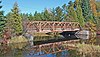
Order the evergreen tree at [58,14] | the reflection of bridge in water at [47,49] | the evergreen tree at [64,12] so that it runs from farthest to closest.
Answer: the evergreen tree at [58,14] < the evergreen tree at [64,12] < the reflection of bridge in water at [47,49]

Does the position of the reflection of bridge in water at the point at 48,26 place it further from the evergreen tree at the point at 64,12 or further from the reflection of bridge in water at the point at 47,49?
the reflection of bridge in water at the point at 47,49

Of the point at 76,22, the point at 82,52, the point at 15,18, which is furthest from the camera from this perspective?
the point at 76,22

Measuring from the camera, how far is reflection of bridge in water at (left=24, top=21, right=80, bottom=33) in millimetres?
48713

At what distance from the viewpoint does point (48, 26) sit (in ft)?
173

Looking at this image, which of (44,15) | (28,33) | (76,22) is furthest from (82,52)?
(44,15)

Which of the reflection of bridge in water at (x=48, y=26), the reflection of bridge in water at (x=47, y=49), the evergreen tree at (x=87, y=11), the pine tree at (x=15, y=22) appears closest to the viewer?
the reflection of bridge in water at (x=47, y=49)

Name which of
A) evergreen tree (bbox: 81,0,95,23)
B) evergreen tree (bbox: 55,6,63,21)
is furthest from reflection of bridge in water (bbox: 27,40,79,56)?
evergreen tree (bbox: 81,0,95,23)

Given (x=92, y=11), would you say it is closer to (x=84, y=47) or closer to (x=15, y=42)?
(x=15, y=42)

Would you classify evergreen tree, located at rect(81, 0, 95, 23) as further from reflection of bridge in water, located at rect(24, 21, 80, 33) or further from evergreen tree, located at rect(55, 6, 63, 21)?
reflection of bridge in water, located at rect(24, 21, 80, 33)

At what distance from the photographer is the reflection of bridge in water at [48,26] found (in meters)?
48.7

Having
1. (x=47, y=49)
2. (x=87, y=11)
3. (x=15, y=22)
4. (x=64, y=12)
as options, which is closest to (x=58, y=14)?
(x=64, y=12)

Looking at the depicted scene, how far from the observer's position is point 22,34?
146ft

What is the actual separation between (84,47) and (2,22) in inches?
641

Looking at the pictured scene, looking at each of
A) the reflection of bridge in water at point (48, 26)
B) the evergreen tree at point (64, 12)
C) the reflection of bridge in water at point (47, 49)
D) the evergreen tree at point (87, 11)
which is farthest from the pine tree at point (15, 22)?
the evergreen tree at point (87, 11)
